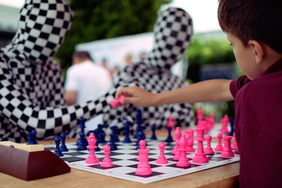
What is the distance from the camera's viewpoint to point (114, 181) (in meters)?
0.79

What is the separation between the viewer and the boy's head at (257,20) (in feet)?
2.79

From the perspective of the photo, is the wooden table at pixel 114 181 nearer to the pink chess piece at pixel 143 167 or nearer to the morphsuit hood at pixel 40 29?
the pink chess piece at pixel 143 167

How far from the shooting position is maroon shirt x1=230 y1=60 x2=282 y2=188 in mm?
792

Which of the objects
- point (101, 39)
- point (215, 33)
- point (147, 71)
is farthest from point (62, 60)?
Result: point (147, 71)

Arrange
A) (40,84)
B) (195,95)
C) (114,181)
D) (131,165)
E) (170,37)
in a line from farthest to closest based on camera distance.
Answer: (170,37)
(40,84)
(195,95)
(131,165)
(114,181)

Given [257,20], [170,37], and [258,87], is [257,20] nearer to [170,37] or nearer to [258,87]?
[258,87]

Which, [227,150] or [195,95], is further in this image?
[195,95]

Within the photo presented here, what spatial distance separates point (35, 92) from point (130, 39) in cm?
402

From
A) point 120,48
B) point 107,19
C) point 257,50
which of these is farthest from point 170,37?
point 107,19

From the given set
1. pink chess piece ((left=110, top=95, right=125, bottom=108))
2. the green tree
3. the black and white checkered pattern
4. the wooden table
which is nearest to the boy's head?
the wooden table

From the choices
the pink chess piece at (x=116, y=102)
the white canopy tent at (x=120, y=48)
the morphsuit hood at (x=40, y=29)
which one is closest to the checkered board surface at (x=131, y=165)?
the pink chess piece at (x=116, y=102)

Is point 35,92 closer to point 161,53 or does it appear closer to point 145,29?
point 161,53

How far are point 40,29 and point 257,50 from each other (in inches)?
40.1

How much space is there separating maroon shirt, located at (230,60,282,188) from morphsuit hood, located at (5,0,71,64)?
3.34 ft
